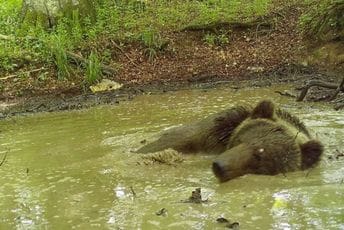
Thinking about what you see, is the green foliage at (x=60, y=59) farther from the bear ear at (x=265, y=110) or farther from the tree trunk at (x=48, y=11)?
the bear ear at (x=265, y=110)

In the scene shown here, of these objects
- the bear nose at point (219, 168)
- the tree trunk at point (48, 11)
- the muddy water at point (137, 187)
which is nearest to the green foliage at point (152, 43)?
the tree trunk at point (48, 11)

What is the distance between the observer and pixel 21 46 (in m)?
15.9

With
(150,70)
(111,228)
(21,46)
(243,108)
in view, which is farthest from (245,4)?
(111,228)

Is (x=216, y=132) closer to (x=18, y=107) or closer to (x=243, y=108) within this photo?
(x=243, y=108)

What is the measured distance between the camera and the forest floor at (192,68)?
13.1 m

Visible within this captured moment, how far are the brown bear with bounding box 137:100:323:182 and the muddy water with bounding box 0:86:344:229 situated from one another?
13 cm

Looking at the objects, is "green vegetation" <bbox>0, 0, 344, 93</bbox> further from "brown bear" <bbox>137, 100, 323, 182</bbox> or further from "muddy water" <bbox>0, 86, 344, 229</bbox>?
"brown bear" <bbox>137, 100, 323, 182</bbox>

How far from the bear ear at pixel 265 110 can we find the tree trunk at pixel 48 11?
11.3 meters

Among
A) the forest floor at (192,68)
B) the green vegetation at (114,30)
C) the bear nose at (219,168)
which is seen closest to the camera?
the bear nose at (219,168)

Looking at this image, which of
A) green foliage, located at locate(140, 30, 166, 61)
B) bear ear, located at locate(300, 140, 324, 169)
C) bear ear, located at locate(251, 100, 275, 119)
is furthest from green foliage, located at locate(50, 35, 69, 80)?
bear ear, located at locate(300, 140, 324, 169)

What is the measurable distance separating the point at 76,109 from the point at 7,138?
2.58m

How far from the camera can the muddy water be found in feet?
15.0

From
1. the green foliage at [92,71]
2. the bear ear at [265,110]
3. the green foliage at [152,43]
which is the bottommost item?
the green foliage at [92,71]

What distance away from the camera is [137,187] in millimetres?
5730
